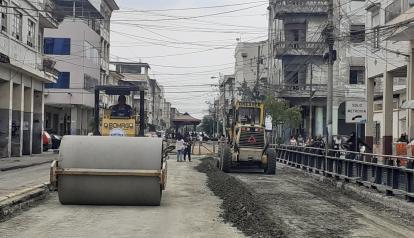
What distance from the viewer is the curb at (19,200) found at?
12.1m

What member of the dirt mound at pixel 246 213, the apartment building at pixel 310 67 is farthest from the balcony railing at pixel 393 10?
the apartment building at pixel 310 67

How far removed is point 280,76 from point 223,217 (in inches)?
1797

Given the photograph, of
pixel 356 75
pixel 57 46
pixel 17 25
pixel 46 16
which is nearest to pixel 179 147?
pixel 17 25

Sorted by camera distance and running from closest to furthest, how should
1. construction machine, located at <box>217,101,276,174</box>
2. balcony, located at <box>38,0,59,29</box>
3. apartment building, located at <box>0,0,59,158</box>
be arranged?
construction machine, located at <box>217,101,276,174</box>
apartment building, located at <box>0,0,59,158</box>
balcony, located at <box>38,0,59,29</box>

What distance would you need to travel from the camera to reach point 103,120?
18.6 m

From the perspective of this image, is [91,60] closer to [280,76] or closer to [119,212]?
[280,76]

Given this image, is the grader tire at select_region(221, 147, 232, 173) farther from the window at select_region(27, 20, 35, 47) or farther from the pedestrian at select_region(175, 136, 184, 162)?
A: the window at select_region(27, 20, 35, 47)

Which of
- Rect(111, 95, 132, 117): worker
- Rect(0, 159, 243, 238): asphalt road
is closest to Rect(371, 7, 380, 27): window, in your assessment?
Rect(111, 95, 132, 117): worker

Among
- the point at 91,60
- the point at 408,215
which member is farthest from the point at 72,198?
the point at 91,60

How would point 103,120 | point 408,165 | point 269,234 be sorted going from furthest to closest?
point 103,120 → point 408,165 → point 269,234

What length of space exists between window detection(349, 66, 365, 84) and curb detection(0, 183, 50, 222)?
40968mm

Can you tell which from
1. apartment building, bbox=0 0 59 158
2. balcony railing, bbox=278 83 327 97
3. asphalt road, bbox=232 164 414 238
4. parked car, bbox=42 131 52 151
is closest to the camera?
asphalt road, bbox=232 164 414 238

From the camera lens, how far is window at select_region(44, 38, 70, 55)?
60.7 meters

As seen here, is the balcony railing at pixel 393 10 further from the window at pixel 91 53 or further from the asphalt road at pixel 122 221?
the window at pixel 91 53
